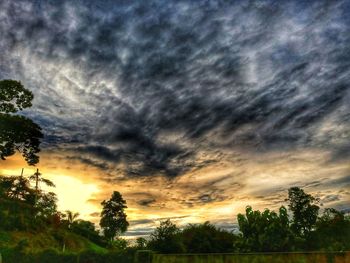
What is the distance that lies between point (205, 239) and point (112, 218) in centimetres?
5124

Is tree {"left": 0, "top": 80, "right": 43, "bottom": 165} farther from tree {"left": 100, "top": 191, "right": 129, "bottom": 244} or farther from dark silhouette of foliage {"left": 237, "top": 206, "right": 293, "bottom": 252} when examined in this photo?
tree {"left": 100, "top": 191, "right": 129, "bottom": 244}

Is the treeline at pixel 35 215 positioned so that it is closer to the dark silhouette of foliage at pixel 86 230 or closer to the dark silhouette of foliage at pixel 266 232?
the dark silhouette of foliage at pixel 86 230

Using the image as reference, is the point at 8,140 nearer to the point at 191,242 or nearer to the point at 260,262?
the point at 191,242

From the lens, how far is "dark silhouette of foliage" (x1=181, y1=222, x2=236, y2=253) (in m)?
32.8

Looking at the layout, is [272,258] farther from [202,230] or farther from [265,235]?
[265,235]

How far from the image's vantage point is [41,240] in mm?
42938

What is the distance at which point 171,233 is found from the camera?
3058cm

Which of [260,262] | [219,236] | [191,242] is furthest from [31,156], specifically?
[260,262]

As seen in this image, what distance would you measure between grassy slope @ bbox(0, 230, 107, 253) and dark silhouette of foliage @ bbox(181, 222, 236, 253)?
33.5 ft

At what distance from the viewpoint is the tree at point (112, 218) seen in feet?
257

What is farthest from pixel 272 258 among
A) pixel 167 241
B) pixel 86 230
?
pixel 86 230

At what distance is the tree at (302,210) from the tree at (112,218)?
135 ft

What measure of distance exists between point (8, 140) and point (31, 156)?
2.42 meters

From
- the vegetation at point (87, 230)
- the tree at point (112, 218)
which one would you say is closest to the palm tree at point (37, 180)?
the vegetation at point (87, 230)
